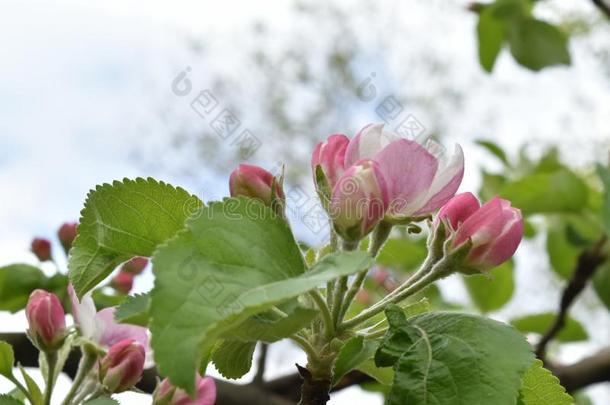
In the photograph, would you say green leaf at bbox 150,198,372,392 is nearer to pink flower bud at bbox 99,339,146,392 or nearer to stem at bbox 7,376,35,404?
pink flower bud at bbox 99,339,146,392

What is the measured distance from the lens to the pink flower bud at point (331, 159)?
69cm

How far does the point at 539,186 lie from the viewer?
203 centimetres

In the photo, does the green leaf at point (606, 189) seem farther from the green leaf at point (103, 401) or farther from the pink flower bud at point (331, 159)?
the green leaf at point (103, 401)

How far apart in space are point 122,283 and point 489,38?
1269mm

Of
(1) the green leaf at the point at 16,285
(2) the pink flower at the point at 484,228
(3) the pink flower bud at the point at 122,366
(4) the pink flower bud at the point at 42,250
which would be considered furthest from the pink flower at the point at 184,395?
(4) the pink flower bud at the point at 42,250

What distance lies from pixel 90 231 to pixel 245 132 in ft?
1.07

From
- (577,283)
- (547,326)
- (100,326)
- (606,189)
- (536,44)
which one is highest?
(100,326)

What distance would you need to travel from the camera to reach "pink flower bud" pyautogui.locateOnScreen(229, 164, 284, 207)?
69 cm

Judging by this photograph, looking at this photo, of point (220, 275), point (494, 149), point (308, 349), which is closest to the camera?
point (220, 275)

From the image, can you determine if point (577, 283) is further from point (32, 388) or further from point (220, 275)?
point (220, 275)

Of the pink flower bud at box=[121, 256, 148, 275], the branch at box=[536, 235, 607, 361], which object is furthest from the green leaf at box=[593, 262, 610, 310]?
the pink flower bud at box=[121, 256, 148, 275]

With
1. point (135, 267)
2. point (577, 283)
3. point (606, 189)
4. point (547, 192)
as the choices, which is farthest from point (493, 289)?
point (135, 267)

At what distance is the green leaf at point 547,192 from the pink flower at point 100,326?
1.32 metres

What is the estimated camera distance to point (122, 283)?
1.48 meters
